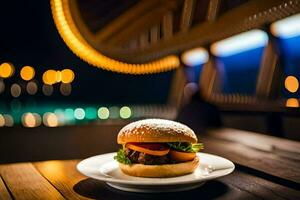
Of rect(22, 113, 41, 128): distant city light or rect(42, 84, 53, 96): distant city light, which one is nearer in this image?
rect(22, 113, 41, 128): distant city light

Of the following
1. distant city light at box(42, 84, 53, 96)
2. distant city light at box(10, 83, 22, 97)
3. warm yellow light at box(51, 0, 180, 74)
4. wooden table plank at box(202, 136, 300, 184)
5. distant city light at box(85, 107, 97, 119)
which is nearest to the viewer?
wooden table plank at box(202, 136, 300, 184)

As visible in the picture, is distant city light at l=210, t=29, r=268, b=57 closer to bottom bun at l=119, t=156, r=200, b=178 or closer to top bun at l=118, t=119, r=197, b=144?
top bun at l=118, t=119, r=197, b=144

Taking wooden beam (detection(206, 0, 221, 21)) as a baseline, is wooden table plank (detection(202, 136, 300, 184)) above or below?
below

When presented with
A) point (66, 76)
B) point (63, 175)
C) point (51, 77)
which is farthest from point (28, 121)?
point (51, 77)

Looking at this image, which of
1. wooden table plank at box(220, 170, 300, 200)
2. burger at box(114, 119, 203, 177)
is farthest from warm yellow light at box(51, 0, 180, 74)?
wooden table plank at box(220, 170, 300, 200)

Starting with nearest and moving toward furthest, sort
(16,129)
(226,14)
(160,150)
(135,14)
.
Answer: (160,150) → (226,14) → (16,129) → (135,14)

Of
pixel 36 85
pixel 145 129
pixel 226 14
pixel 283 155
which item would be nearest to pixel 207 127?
pixel 226 14

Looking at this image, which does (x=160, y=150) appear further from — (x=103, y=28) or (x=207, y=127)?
(x=103, y=28)

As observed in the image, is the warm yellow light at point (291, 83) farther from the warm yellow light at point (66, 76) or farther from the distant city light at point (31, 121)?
the warm yellow light at point (66, 76)
